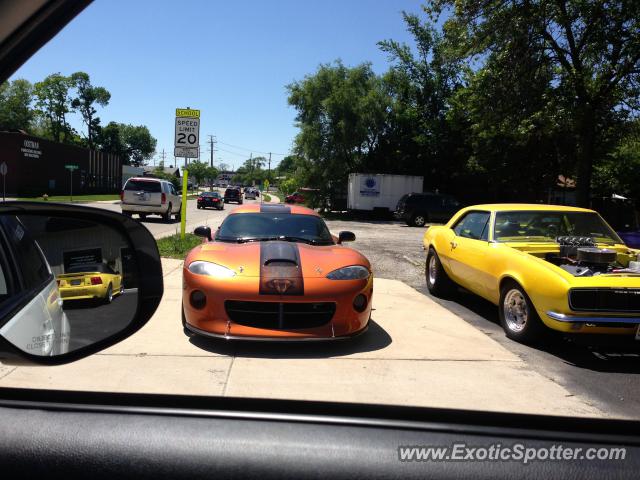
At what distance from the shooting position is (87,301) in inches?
63.9

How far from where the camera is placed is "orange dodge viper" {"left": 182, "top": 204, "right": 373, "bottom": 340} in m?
4.94

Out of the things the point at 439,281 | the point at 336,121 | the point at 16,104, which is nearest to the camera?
the point at 16,104

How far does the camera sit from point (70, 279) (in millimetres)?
1560

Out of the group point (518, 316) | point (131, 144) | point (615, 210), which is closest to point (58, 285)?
point (518, 316)

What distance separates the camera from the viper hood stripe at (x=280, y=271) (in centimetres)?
496

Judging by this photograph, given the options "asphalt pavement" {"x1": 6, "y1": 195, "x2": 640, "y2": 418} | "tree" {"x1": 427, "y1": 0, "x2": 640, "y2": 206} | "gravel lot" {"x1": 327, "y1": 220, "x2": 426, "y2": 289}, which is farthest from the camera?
"tree" {"x1": 427, "y1": 0, "x2": 640, "y2": 206}

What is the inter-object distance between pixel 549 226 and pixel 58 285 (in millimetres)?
6831

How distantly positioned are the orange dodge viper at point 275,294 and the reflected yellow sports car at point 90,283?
10.5 feet

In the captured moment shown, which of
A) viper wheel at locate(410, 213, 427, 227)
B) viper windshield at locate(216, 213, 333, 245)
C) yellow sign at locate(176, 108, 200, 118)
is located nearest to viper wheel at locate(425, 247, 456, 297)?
viper windshield at locate(216, 213, 333, 245)

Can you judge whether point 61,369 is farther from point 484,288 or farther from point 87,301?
Result: point 484,288

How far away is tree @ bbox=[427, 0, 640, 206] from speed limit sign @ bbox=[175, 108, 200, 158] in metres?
11.7

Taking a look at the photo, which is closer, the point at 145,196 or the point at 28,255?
the point at 28,255

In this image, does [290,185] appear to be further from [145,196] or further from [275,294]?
[275,294]

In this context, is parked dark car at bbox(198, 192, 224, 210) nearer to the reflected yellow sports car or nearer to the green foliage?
the green foliage
